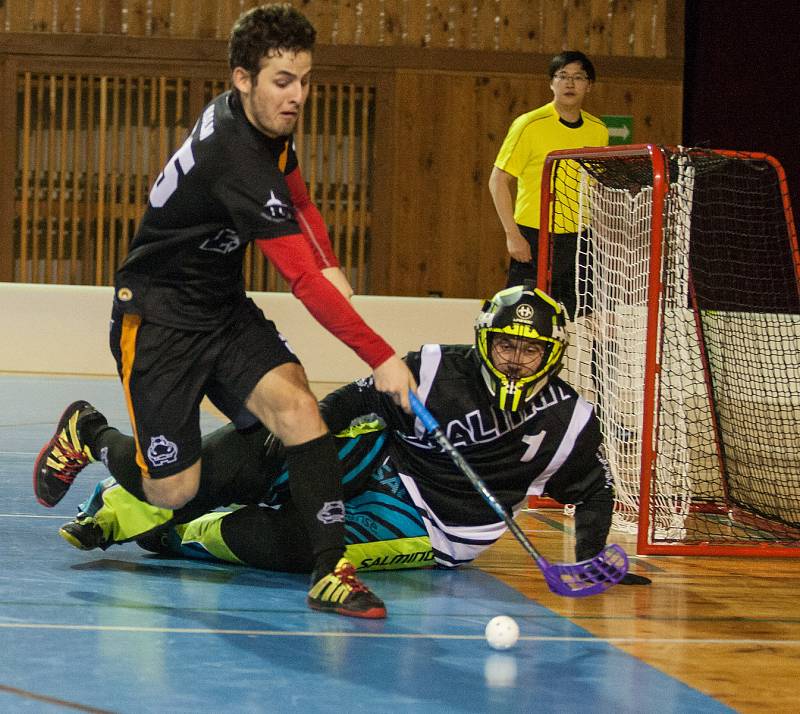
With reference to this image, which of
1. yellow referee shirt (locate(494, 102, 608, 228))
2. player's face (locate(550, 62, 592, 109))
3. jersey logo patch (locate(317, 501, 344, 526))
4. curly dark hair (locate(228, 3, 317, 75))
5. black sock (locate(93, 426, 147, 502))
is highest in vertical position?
player's face (locate(550, 62, 592, 109))

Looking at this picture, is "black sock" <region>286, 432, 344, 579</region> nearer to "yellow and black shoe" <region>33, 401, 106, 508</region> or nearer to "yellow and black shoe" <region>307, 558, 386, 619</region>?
"yellow and black shoe" <region>307, 558, 386, 619</region>

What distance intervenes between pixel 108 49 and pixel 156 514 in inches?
357

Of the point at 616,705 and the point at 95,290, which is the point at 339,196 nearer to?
the point at 95,290

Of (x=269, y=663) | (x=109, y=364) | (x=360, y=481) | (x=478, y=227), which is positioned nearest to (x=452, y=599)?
(x=360, y=481)

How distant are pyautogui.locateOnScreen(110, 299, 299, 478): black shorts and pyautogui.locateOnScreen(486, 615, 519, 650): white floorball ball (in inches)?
34.4

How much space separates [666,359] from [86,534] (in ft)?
7.52

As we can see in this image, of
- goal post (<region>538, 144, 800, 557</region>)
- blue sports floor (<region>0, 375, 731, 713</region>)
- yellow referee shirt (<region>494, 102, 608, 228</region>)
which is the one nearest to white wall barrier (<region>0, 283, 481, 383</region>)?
yellow referee shirt (<region>494, 102, 608, 228</region>)

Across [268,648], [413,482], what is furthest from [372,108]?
[268,648]

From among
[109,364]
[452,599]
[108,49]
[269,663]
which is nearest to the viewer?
[269,663]

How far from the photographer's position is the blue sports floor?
2344mm

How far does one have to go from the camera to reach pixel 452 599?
10.6 ft

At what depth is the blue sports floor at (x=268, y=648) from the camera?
7.69 ft

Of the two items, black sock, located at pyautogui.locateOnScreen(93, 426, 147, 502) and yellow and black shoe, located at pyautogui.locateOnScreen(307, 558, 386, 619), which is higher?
black sock, located at pyautogui.locateOnScreen(93, 426, 147, 502)

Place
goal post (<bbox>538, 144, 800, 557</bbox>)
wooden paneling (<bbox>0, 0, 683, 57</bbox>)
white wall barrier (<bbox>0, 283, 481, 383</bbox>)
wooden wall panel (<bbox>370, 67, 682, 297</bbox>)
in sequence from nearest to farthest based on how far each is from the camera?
goal post (<bbox>538, 144, 800, 557</bbox>) < white wall barrier (<bbox>0, 283, 481, 383</bbox>) < wooden paneling (<bbox>0, 0, 683, 57</bbox>) < wooden wall panel (<bbox>370, 67, 682, 297</bbox>)
